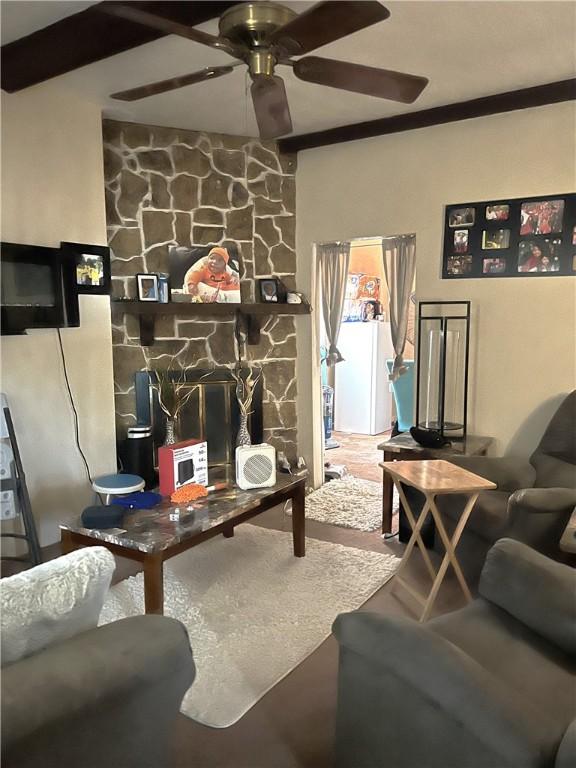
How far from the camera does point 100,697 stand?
4.13ft

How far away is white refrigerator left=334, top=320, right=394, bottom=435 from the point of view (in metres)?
6.71

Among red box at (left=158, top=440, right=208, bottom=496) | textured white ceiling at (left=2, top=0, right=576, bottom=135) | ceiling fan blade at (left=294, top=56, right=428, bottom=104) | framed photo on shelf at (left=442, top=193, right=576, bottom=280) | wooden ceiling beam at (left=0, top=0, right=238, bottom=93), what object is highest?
textured white ceiling at (left=2, top=0, right=576, bottom=135)

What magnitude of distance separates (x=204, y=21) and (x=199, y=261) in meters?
1.93

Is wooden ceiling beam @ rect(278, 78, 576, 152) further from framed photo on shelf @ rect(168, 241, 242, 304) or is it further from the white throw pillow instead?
the white throw pillow

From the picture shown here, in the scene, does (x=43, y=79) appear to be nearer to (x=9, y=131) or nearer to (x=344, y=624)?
(x=9, y=131)

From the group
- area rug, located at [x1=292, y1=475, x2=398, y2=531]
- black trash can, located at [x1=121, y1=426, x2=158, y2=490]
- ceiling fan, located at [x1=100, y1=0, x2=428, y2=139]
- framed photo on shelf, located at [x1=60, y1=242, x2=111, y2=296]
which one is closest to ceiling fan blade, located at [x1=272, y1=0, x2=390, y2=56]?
ceiling fan, located at [x1=100, y1=0, x2=428, y2=139]

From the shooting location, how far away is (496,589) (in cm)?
193

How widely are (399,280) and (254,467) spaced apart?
2.40 metres

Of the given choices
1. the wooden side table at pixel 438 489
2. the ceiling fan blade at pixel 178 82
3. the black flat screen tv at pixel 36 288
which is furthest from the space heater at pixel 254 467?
the ceiling fan blade at pixel 178 82

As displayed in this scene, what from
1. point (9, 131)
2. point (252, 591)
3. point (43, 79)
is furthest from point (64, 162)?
point (252, 591)

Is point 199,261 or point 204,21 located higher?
point 204,21

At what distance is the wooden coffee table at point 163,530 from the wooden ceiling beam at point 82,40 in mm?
2149

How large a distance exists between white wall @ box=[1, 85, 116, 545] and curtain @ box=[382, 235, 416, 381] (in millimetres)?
2284

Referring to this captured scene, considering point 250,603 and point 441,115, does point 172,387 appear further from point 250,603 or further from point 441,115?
point 441,115
